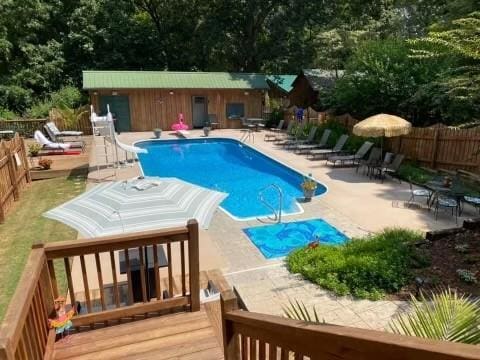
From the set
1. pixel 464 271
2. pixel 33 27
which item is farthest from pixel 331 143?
pixel 33 27

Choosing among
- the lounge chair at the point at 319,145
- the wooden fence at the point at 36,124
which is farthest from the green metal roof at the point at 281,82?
the wooden fence at the point at 36,124

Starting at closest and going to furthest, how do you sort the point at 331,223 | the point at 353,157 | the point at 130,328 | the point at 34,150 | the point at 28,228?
the point at 130,328
the point at 28,228
the point at 331,223
the point at 353,157
the point at 34,150

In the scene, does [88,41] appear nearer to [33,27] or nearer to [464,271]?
[33,27]

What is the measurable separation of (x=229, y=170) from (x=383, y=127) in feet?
20.4

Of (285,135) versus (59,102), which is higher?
(59,102)

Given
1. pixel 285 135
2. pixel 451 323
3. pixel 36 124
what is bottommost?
pixel 285 135

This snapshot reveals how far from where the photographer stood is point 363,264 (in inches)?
219

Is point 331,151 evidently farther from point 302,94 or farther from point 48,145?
point 48,145

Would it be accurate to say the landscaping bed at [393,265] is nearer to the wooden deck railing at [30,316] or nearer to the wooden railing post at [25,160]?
the wooden deck railing at [30,316]

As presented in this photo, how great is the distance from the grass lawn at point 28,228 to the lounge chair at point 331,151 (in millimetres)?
8843

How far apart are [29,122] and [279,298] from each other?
18.8 meters

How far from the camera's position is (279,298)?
17.2ft

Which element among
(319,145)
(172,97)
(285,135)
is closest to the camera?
(319,145)

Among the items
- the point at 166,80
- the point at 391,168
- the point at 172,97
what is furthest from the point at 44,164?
the point at 391,168
